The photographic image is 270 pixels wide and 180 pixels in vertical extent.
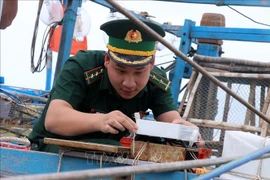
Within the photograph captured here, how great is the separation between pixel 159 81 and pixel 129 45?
43cm

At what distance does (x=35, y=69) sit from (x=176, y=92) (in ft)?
5.28

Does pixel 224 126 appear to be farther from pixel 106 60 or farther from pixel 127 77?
pixel 127 77

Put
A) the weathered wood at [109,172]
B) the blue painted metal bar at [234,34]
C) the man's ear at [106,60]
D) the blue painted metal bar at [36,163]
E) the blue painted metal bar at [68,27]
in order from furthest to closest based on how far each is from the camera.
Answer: the blue painted metal bar at [68,27] < the blue painted metal bar at [234,34] < the man's ear at [106,60] < the blue painted metal bar at [36,163] < the weathered wood at [109,172]

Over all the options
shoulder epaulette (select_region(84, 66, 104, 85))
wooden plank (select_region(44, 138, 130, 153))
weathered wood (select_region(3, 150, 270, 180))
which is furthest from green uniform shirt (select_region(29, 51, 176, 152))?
weathered wood (select_region(3, 150, 270, 180))

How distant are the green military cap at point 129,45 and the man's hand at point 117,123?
0.30 metres

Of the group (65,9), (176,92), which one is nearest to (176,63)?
(176,92)

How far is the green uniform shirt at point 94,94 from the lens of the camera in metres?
2.61

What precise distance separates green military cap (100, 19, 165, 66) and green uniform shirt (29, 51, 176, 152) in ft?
0.58

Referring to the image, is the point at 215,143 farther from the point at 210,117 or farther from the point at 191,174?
the point at 191,174

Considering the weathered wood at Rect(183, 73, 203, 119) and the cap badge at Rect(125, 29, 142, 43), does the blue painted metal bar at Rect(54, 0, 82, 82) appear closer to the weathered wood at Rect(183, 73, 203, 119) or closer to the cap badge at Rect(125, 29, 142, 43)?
the weathered wood at Rect(183, 73, 203, 119)

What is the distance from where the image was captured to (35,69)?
5.96 metres

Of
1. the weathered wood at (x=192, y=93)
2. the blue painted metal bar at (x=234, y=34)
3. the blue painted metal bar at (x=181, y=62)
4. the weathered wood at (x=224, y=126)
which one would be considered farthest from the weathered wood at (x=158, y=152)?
the blue painted metal bar at (x=181, y=62)

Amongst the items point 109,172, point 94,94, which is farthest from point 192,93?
point 109,172

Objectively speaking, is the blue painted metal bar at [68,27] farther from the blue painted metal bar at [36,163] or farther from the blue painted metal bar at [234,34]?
the blue painted metal bar at [36,163]
